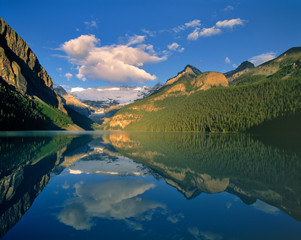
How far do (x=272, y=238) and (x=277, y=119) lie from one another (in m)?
151

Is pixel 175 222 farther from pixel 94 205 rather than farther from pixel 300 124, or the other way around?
pixel 300 124

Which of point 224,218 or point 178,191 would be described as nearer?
point 224,218

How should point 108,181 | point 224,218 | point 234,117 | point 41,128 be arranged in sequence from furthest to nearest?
point 41,128 < point 234,117 < point 108,181 < point 224,218

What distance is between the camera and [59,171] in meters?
17.8

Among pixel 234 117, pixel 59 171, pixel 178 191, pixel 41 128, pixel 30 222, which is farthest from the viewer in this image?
pixel 41 128

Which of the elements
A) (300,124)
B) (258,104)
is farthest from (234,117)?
(300,124)

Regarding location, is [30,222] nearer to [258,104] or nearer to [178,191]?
[178,191]

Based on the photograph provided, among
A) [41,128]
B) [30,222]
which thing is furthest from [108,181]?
[41,128]

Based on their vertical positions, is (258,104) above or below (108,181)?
above

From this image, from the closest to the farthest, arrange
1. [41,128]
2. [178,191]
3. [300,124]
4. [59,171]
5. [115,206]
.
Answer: [115,206] → [178,191] → [59,171] → [300,124] → [41,128]

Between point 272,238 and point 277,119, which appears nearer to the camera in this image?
point 272,238

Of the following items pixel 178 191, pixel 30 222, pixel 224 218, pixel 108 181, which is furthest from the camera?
pixel 108 181

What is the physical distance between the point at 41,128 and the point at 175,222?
209096mm

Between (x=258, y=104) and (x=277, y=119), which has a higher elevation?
(x=258, y=104)
